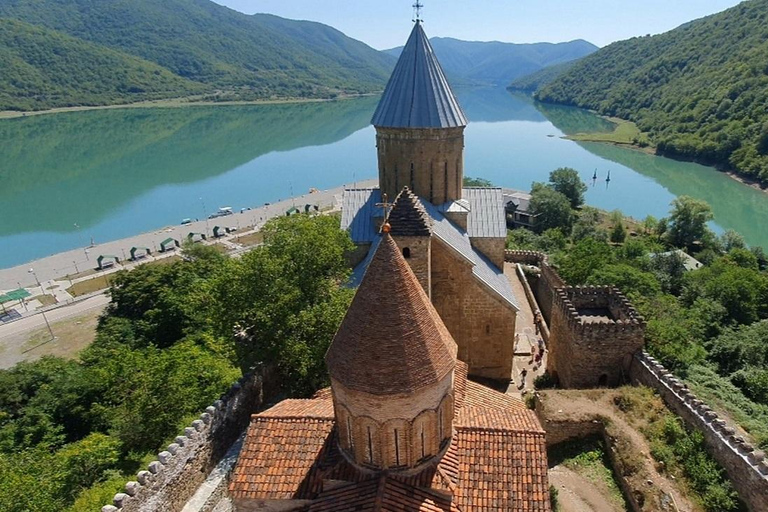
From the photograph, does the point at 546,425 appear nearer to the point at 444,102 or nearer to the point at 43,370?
the point at 444,102

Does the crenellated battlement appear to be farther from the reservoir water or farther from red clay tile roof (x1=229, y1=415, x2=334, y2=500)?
the reservoir water

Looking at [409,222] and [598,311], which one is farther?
[598,311]

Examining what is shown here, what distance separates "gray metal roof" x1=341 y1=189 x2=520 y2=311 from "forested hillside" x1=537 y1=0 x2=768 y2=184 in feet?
174

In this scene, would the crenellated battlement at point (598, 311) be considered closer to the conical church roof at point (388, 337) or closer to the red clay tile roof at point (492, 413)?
the red clay tile roof at point (492, 413)

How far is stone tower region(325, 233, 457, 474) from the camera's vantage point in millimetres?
6996

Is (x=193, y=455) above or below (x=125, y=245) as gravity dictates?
above

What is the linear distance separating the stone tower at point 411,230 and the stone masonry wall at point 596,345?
5.61m

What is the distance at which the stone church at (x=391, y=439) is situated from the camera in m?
7.04

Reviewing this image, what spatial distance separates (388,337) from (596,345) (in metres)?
9.71

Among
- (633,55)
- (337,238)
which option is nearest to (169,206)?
(337,238)

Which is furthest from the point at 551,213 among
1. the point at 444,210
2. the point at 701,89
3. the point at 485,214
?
the point at 701,89

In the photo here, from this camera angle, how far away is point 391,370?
6.97 meters

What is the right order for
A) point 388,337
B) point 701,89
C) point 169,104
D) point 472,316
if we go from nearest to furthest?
1. point 388,337
2. point 472,316
3. point 701,89
4. point 169,104

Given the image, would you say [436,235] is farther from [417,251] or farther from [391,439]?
[391,439]
